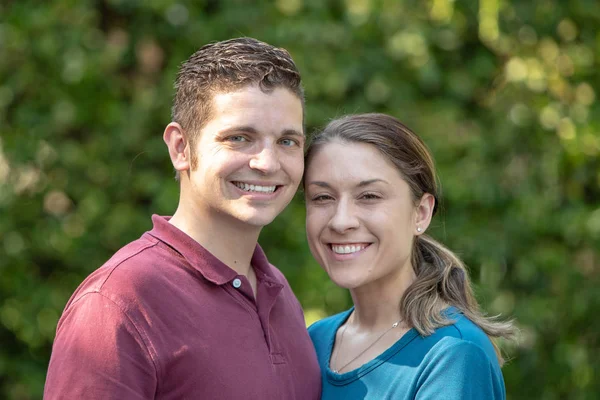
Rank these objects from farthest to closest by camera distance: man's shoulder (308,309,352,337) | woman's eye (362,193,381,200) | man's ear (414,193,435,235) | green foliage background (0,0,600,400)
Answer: green foliage background (0,0,600,400)
man's shoulder (308,309,352,337)
man's ear (414,193,435,235)
woman's eye (362,193,381,200)

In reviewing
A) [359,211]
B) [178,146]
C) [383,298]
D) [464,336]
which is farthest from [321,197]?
[464,336]

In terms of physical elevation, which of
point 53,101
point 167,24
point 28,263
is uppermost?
point 167,24

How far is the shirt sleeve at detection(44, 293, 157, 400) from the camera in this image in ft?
6.33

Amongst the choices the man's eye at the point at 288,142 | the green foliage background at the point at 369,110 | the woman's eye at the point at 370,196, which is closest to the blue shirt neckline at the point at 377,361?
the woman's eye at the point at 370,196

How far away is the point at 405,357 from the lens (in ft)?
7.64

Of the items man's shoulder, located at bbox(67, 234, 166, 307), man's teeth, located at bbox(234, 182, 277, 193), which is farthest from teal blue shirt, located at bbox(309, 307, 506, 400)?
man's shoulder, located at bbox(67, 234, 166, 307)

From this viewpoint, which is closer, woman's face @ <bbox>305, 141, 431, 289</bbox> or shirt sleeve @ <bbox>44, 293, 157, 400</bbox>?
shirt sleeve @ <bbox>44, 293, 157, 400</bbox>

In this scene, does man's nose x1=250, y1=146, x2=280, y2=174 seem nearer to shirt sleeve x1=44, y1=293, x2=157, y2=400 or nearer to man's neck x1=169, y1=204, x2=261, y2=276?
man's neck x1=169, y1=204, x2=261, y2=276

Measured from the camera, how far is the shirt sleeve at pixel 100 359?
193 cm

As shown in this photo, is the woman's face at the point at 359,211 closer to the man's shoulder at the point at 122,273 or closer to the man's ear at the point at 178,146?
the man's ear at the point at 178,146

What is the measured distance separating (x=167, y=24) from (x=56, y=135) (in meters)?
0.89

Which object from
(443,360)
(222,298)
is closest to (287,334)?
(222,298)

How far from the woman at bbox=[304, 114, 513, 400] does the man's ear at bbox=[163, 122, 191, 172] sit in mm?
402

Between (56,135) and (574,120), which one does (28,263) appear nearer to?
(56,135)
